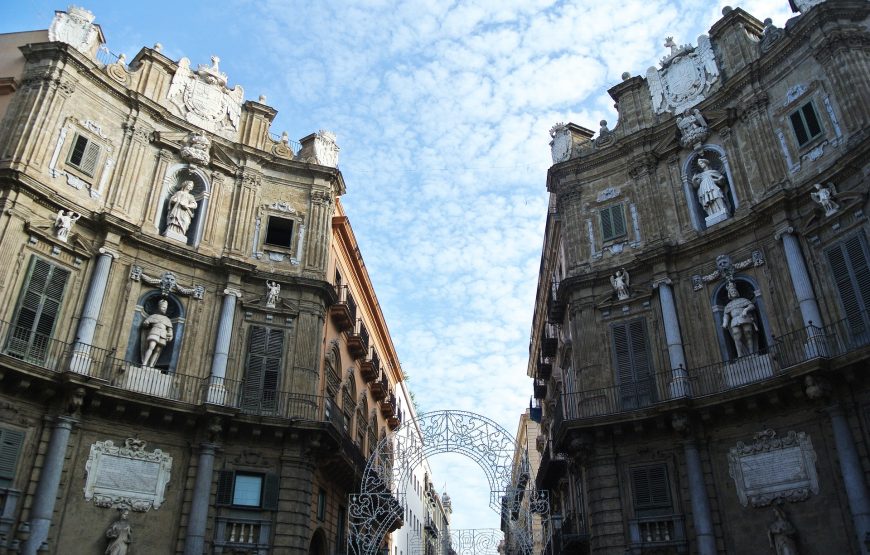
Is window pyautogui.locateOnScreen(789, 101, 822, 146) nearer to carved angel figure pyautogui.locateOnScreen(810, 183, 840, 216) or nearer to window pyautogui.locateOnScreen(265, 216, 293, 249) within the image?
carved angel figure pyautogui.locateOnScreen(810, 183, 840, 216)

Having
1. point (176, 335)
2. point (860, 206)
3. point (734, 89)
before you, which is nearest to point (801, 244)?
point (860, 206)

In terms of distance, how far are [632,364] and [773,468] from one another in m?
5.32

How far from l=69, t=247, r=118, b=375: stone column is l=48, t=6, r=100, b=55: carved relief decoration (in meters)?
7.29

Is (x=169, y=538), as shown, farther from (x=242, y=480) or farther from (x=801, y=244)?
(x=801, y=244)

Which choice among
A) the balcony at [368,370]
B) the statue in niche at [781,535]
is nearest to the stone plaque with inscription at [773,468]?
the statue in niche at [781,535]

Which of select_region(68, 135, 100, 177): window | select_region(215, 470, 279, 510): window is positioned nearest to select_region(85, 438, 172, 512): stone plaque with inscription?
select_region(215, 470, 279, 510): window

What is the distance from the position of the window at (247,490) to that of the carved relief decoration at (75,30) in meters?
14.7

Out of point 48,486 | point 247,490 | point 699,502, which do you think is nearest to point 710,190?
point 699,502

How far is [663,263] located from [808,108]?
20.5 feet

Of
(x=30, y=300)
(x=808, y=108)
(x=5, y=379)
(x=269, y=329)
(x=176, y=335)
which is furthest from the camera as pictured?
(x=269, y=329)

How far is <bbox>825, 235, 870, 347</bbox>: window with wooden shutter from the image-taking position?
1708cm

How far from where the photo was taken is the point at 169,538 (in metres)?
19.0

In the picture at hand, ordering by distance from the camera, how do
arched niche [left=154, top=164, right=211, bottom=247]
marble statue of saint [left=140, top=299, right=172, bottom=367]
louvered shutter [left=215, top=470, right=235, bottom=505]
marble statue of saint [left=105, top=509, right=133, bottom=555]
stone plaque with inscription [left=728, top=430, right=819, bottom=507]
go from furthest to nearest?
arched niche [left=154, top=164, right=211, bottom=247] → marble statue of saint [left=140, top=299, right=172, bottom=367] → louvered shutter [left=215, top=470, right=235, bottom=505] → marble statue of saint [left=105, top=509, right=133, bottom=555] → stone plaque with inscription [left=728, top=430, right=819, bottom=507]

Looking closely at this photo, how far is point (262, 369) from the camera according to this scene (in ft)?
73.6
